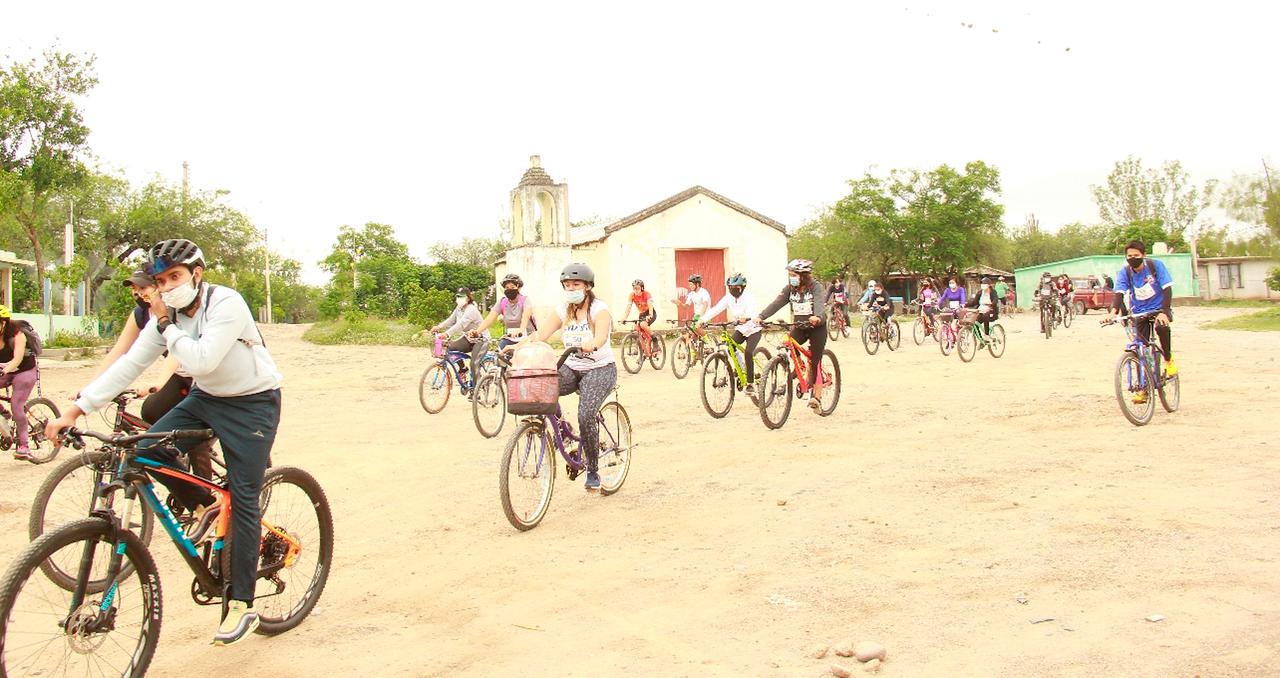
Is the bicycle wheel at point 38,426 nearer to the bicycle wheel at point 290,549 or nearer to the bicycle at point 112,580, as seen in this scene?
the bicycle wheel at point 290,549

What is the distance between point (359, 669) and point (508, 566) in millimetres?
1580

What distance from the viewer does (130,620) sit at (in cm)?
379

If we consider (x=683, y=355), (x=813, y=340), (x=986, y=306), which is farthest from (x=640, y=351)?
(x=813, y=340)

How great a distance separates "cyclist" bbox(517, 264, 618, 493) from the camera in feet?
22.6

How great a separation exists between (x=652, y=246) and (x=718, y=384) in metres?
18.2

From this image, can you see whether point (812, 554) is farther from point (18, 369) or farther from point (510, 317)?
point (18, 369)

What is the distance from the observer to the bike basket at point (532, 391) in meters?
6.25

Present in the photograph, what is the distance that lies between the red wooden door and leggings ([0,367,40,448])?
21.8 m

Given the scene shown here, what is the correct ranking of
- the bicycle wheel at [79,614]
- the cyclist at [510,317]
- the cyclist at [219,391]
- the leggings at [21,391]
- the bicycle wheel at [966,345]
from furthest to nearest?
the bicycle wheel at [966,345] → the cyclist at [510,317] → the leggings at [21,391] → the cyclist at [219,391] → the bicycle wheel at [79,614]

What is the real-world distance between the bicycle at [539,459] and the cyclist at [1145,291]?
5.43m

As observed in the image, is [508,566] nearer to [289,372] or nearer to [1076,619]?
[1076,619]

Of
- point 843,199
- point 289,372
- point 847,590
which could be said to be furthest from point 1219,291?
point 847,590

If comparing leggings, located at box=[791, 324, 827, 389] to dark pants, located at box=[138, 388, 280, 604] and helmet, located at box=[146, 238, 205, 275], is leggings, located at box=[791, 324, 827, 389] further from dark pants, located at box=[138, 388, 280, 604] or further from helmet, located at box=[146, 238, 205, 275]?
helmet, located at box=[146, 238, 205, 275]

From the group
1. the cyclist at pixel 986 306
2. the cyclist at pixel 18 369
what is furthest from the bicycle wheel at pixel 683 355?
the cyclist at pixel 18 369
